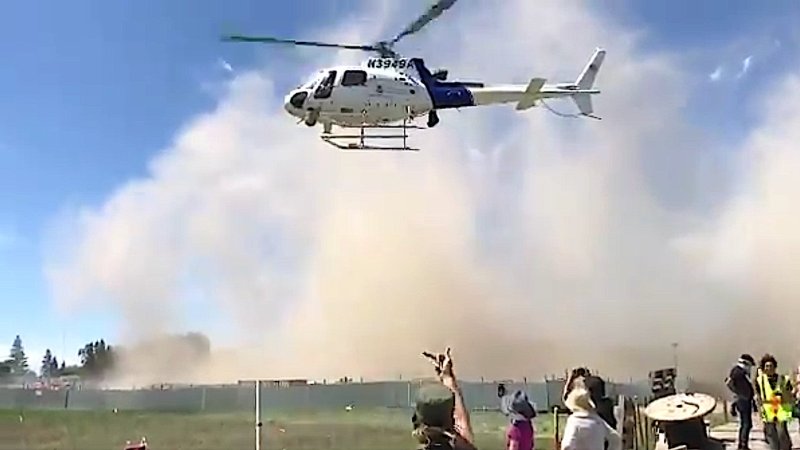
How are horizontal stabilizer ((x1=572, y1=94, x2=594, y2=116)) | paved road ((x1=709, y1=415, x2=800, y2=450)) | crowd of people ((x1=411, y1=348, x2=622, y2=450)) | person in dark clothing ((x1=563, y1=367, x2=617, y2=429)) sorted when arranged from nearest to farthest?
crowd of people ((x1=411, y1=348, x2=622, y2=450))
person in dark clothing ((x1=563, y1=367, x2=617, y2=429))
paved road ((x1=709, y1=415, x2=800, y2=450))
horizontal stabilizer ((x1=572, y1=94, x2=594, y2=116))

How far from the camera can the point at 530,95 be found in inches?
1336

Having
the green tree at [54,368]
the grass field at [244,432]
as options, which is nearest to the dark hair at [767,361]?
the grass field at [244,432]

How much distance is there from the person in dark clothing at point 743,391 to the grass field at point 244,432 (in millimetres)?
3564

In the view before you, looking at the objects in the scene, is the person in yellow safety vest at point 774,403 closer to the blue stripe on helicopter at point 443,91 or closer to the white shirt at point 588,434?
the white shirt at point 588,434

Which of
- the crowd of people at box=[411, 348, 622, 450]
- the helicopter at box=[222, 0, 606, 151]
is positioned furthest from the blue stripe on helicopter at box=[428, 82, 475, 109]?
the crowd of people at box=[411, 348, 622, 450]

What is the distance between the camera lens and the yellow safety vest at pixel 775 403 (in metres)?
13.6

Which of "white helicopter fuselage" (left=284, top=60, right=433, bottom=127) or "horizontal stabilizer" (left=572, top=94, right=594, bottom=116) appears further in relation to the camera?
"horizontal stabilizer" (left=572, top=94, right=594, bottom=116)

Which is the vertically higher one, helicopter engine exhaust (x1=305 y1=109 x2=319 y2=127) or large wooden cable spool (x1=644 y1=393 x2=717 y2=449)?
helicopter engine exhaust (x1=305 y1=109 x2=319 y2=127)

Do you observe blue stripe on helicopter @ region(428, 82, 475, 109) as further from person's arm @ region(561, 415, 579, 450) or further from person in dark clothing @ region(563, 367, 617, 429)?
person's arm @ region(561, 415, 579, 450)

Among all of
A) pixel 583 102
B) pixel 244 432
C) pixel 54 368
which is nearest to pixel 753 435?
pixel 244 432

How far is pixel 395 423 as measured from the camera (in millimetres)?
21844

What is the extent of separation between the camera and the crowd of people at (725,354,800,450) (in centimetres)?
1366

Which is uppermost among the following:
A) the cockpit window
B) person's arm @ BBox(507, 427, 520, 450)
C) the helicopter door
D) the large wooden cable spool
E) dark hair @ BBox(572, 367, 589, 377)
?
the cockpit window

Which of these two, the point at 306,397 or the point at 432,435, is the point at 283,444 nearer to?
the point at 306,397
